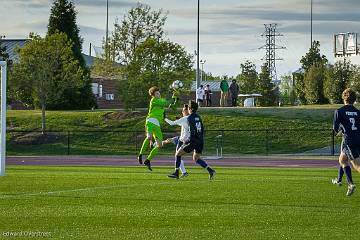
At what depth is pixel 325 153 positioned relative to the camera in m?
47.4

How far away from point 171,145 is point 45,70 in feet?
30.7

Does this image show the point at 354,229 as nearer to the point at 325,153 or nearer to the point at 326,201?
the point at 326,201

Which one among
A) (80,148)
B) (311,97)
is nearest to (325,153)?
(80,148)

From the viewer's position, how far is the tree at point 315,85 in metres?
69.2

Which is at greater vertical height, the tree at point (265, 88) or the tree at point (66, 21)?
the tree at point (66, 21)

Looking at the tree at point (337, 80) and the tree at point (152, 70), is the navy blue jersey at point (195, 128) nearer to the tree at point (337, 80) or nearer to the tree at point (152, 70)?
the tree at point (152, 70)

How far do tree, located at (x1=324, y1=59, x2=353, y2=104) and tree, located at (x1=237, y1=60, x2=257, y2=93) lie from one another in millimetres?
20159

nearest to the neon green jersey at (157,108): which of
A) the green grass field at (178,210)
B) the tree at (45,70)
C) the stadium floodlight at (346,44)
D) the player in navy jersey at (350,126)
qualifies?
the green grass field at (178,210)

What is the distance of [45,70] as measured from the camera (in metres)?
54.6

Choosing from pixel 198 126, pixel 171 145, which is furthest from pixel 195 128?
pixel 171 145

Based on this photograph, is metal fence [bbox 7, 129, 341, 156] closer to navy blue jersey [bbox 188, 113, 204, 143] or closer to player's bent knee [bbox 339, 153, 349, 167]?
navy blue jersey [bbox 188, 113, 204, 143]

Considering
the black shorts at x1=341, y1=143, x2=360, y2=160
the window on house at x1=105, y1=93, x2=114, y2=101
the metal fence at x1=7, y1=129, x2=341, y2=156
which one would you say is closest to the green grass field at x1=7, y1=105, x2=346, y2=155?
the metal fence at x1=7, y1=129, x2=341, y2=156

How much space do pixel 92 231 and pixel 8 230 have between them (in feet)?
3.63

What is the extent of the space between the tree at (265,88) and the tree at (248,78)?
2.58m
